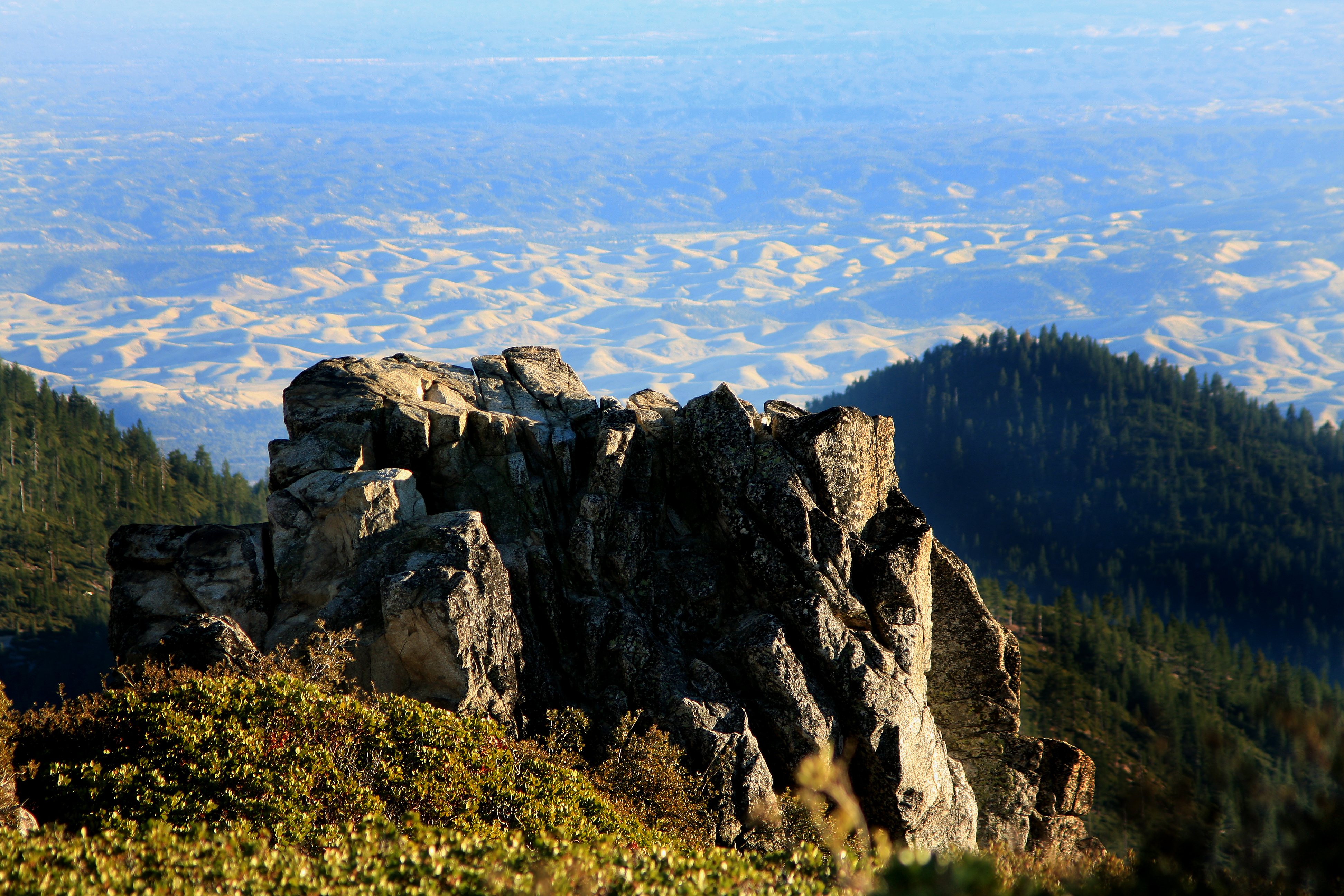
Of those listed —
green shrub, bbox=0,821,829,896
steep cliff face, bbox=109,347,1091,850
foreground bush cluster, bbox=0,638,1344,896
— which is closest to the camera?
green shrub, bbox=0,821,829,896

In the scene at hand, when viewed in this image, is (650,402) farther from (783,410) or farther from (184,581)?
(184,581)

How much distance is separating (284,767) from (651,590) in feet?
53.0

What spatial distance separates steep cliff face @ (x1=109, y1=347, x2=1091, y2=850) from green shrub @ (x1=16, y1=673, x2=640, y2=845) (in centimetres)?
430

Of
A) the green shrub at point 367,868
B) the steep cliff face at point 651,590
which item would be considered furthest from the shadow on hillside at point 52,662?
the green shrub at point 367,868

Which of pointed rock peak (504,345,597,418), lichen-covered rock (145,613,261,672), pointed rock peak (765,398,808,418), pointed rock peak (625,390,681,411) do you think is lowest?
lichen-covered rock (145,613,261,672)

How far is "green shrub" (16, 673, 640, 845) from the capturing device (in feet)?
84.0

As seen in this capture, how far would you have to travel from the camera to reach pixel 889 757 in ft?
116

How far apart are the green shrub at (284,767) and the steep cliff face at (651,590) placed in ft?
14.1

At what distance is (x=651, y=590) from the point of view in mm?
39219

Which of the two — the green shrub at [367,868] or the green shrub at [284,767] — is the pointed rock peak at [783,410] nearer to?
the green shrub at [284,767]

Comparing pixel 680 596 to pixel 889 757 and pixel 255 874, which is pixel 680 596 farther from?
pixel 255 874

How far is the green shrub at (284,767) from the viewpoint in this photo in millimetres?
25609

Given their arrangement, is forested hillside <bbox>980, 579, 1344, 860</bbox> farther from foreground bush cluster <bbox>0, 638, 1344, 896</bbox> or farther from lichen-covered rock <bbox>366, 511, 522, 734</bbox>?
lichen-covered rock <bbox>366, 511, 522, 734</bbox>

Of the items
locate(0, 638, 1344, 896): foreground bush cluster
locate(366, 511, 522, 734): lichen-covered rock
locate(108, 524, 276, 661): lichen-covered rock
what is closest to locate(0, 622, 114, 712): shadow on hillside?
locate(108, 524, 276, 661): lichen-covered rock
